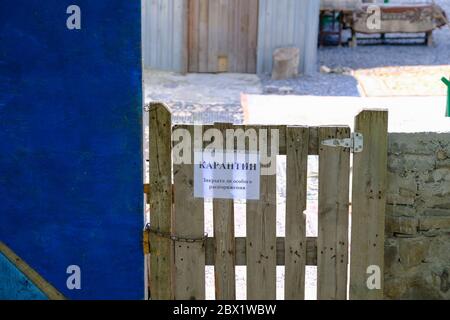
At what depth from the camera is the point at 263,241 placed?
15.8ft

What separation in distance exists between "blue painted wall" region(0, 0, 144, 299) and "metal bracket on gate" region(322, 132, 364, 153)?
1.09 meters

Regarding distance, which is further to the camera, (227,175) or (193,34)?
(193,34)

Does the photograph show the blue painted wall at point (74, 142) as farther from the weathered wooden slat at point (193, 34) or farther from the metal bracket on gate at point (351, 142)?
the weathered wooden slat at point (193, 34)

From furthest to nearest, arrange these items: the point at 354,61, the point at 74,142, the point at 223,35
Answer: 1. the point at 354,61
2. the point at 223,35
3. the point at 74,142

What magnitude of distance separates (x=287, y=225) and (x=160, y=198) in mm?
756

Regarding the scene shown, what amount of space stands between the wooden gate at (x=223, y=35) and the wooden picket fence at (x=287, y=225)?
483 inches

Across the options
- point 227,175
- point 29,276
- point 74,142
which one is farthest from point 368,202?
point 29,276

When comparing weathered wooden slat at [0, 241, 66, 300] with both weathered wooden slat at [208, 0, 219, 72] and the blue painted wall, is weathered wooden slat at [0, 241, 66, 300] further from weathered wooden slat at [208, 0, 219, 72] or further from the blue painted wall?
weathered wooden slat at [208, 0, 219, 72]

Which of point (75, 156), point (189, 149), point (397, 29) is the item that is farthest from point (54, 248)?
point (397, 29)

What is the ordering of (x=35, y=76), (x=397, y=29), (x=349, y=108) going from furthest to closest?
(x=397, y=29), (x=349, y=108), (x=35, y=76)

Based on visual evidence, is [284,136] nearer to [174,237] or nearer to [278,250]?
[278,250]

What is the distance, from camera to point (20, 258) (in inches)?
192
